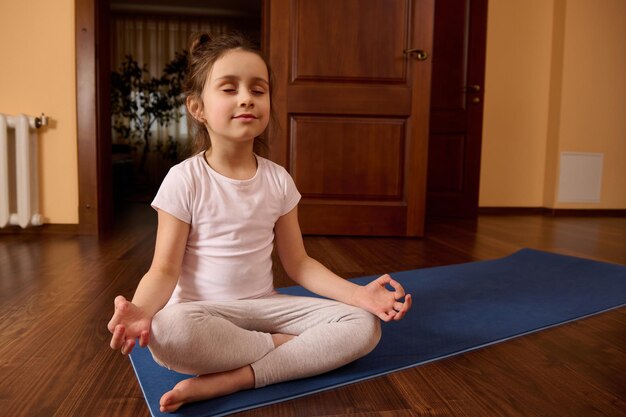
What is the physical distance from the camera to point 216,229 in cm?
102

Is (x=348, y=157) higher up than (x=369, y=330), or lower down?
higher up

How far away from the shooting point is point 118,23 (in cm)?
744

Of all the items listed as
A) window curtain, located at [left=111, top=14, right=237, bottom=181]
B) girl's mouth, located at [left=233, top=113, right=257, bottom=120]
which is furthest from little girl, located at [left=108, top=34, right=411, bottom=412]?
window curtain, located at [left=111, top=14, right=237, bottom=181]

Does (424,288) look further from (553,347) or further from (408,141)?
(408,141)

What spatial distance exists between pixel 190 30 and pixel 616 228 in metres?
6.12

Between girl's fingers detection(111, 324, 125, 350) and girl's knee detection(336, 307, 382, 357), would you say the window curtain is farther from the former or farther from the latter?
girl's fingers detection(111, 324, 125, 350)

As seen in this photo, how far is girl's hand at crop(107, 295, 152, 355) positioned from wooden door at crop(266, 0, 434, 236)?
6.70 ft

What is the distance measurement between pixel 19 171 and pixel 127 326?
2.04 metres

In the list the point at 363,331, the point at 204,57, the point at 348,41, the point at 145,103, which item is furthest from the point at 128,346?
the point at 145,103

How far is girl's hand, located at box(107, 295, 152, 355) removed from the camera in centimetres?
74

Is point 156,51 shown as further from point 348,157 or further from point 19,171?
point 348,157

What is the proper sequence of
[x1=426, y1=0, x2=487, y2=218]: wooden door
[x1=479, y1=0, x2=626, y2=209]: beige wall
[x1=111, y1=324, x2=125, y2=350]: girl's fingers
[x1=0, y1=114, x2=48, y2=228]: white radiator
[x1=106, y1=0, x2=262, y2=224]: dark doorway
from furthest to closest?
[x1=106, y1=0, x2=262, y2=224]: dark doorway < [x1=479, y1=0, x2=626, y2=209]: beige wall < [x1=426, y1=0, x2=487, y2=218]: wooden door < [x1=0, y1=114, x2=48, y2=228]: white radiator < [x1=111, y1=324, x2=125, y2=350]: girl's fingers

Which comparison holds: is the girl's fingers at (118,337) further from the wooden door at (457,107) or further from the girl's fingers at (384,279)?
the wooden door at (457,107)

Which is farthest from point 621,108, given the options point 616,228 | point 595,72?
point 616,228
